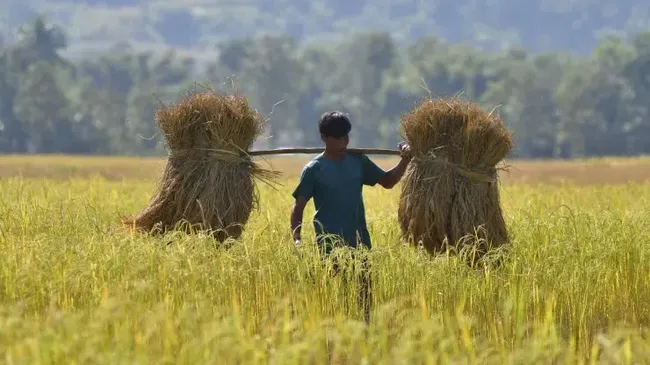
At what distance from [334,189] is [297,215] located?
0.94ft

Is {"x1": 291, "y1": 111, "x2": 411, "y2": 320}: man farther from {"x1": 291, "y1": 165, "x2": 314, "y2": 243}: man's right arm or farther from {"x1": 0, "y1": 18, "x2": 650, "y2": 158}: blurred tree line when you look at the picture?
{"x1": 0, "y1": 18, "x2": 650, "y2": 158}: blurred tree line

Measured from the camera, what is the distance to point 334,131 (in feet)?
24.3

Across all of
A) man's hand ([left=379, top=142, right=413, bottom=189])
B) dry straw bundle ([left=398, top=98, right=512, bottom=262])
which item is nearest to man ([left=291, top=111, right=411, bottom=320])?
man's hand ([left=379, top=142, right=413, bottom=189])

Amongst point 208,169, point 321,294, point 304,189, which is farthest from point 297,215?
point 208,169

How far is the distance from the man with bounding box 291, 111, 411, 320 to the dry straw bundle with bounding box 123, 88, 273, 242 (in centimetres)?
120

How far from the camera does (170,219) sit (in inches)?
350

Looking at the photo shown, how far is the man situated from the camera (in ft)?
24.4

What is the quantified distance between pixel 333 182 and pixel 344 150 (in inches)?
8.7

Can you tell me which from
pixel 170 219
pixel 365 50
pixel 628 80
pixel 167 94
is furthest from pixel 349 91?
pixel 170 219

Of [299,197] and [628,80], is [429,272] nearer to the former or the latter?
[299,197]

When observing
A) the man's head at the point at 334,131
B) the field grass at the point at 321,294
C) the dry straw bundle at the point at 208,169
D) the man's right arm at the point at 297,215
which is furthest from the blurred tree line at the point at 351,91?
the man's head at the point at 334,131

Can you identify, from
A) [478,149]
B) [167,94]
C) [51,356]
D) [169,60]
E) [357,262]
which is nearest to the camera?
[51,356]

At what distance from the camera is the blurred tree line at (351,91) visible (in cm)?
8712

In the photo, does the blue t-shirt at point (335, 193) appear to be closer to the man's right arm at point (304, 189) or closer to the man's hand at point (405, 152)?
the man's right arm at point (304, 189)
